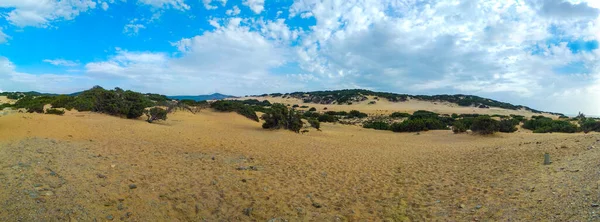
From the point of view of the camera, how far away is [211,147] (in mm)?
12016

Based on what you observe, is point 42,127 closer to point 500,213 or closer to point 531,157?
point 500,213

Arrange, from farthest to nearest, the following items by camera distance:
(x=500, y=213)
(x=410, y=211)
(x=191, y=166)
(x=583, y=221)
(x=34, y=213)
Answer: (x=191, y=166), (x=410, y=211), (x=500, y=213), (x=34, y=213), (x=583, y=221)

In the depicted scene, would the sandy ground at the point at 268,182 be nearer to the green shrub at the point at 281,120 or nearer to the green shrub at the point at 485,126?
the green shrub at the point at 485,126

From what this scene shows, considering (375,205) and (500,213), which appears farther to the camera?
(375,205)

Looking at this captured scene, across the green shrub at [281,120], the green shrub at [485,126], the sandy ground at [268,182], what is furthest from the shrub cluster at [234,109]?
the green shrub at [485,126]

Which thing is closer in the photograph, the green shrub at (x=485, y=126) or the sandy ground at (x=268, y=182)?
the sandy ground at (x=268, y=182)

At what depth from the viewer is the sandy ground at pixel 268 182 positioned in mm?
5289

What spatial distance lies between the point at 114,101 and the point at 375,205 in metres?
19.0

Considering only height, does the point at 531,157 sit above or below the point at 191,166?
above

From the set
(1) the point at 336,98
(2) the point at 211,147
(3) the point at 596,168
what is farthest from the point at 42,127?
(1) the point at 336,98

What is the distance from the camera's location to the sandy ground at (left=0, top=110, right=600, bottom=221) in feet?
17.4

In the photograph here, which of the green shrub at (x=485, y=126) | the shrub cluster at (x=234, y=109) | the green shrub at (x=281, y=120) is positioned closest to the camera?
the green shrub at (x=485, y=126)

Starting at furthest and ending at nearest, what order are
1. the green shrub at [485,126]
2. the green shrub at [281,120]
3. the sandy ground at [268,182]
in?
1. the green shrub at [281,120]
2. the green shrub at [485,126]
3. the sandy ground at [268,182]

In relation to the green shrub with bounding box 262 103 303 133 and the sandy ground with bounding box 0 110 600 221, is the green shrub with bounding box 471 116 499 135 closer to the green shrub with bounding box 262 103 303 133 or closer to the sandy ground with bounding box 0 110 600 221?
the sandy ground with bounding box 0 110 600 221
